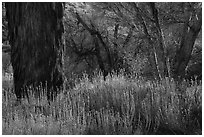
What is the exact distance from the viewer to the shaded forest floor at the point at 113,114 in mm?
4902

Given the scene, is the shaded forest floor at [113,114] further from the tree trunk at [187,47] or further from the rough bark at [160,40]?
the tree trunk at [187,47]

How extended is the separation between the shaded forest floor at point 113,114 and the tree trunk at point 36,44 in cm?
37

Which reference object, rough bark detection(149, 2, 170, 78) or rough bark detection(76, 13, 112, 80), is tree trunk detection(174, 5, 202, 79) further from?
rough bark detection(76, 13, 112, 80)

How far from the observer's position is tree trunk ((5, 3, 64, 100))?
6.39 m

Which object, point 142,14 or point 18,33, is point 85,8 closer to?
point 142,14

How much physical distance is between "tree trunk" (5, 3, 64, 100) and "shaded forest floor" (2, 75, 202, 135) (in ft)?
1.21

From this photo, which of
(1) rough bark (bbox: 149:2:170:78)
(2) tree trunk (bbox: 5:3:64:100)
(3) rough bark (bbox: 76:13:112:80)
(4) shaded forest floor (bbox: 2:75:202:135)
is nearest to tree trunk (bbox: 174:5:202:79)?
(1) rough bark (bbox: 149:2:170:78)

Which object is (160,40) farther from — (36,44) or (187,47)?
(36,44)

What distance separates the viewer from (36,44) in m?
6.43

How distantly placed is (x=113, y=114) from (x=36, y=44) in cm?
211

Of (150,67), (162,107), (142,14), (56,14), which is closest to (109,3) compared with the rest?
(142,14)

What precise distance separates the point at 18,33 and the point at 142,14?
4.00 m

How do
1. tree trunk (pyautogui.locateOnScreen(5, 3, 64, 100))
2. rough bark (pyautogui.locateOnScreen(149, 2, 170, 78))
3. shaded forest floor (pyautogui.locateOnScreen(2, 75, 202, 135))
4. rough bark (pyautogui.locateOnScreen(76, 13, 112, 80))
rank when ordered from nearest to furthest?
shaded forest floor (pyautogui.locateOnScreen(2, 75, 202, 135)) < tree trunk (pyautogui.locateOnScreen(5, 3, 64, 100)) < rough bark (pyautogui.locateOnScreen(149, 2, 170, 78)) < rough bark (pyautogui.locateOnScreen(76, 13, 112, 80))

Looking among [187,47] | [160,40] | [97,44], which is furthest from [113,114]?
[97,44]
